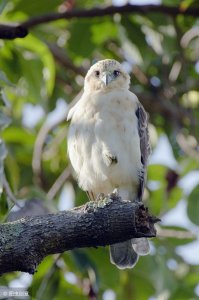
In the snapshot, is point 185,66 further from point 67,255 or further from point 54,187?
point 67,255

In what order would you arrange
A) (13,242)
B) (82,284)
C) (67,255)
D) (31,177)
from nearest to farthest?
(13,242) → (67,255) → (82,284) → (31,177)

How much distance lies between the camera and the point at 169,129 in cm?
739

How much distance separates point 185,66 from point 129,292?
1.79 m

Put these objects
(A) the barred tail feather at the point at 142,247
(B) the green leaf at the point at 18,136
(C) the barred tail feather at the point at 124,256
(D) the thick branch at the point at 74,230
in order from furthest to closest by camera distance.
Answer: (B) the green leaf at the point at 18,136, (C) the barred tail feather at the point at 124,256, (A) the barred tail feather at the point at 142,247, (D) the thick branch at the point at 74,230

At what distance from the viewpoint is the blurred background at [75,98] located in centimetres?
605

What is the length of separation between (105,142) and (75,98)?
1.55m

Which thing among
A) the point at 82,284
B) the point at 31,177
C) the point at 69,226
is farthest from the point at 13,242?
the point at 31,177

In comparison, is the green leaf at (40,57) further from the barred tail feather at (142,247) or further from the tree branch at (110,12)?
the barred tail feather at (142,247)

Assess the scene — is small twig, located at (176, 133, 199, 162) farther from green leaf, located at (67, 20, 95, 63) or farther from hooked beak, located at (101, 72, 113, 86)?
green leaf, located at (67, 20, 95, 63)

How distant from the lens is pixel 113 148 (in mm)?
5695

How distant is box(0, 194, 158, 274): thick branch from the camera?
4047 millimetres

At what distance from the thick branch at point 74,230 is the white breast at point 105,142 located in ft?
5.16

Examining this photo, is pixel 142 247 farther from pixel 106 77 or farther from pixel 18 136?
pixel 18 136

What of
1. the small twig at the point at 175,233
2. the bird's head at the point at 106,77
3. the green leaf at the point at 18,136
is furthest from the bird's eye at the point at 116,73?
the small twig at the point at 175,233
